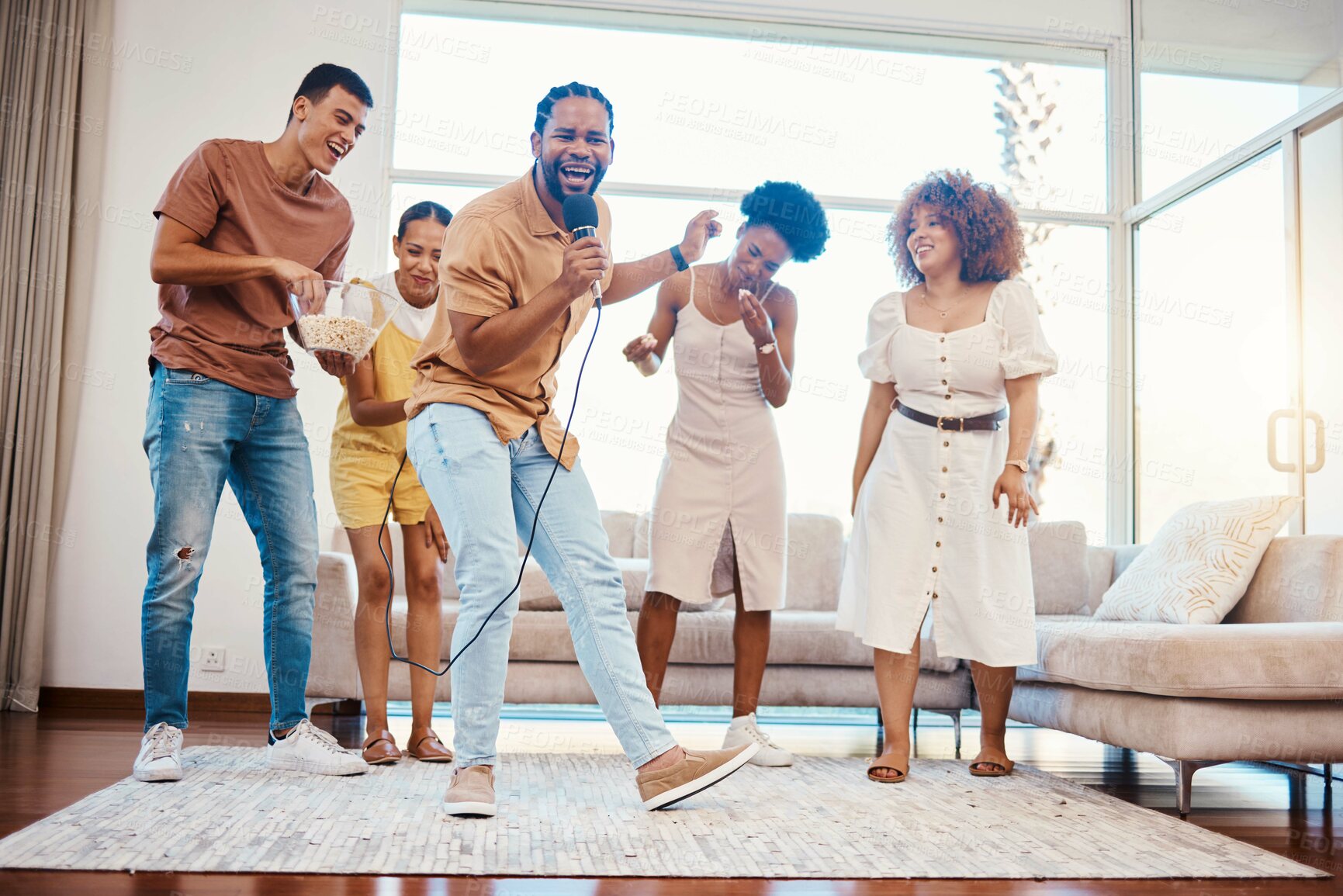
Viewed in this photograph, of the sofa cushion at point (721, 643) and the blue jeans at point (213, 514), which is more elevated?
the blue jeans at point (213, 514)

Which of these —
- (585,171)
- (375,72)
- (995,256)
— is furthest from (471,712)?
(375,72)

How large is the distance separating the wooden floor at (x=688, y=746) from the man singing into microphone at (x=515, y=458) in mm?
397

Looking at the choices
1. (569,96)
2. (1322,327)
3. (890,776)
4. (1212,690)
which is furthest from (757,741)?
(1322,327)

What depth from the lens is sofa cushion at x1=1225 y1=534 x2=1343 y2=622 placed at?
288 cm

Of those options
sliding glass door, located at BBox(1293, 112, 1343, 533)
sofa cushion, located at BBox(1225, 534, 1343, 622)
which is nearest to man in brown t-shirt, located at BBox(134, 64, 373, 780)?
sofa cushion, located at BBox(1225, 534, 1343, 622)

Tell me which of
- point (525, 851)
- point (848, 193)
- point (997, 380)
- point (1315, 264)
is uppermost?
point (848, 193)

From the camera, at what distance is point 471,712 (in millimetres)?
2057

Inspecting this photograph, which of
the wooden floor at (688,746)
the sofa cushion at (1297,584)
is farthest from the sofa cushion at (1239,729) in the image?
the sofa cushion at (1297,584)

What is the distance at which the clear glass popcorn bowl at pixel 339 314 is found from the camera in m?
2.36

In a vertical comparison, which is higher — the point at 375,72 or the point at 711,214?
the point at 375,72

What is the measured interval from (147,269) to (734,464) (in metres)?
2.67

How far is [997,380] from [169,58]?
3567mm

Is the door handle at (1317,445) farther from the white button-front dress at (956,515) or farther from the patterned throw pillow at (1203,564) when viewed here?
the white button-front dress at (956,515)

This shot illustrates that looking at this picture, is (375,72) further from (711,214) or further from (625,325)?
(711,214)
